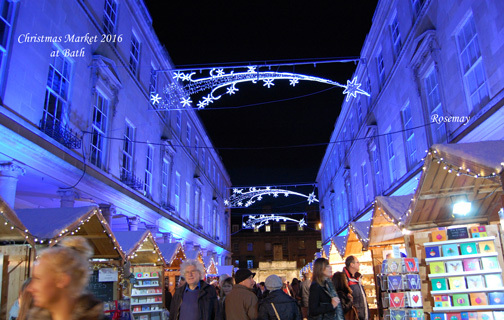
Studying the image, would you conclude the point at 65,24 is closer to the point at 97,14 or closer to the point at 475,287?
the point at 97,14

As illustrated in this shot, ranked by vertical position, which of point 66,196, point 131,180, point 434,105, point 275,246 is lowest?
point 66,196

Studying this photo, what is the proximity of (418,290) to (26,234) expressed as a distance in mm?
8005

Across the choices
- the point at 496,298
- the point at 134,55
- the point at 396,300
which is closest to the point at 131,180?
the point at 134,55

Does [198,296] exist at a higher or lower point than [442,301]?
higher

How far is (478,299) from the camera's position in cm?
800

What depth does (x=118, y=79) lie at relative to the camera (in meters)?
17.2

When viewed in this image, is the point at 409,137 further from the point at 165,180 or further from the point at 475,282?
the point at 165,180

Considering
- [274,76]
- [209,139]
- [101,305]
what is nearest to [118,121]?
[274,76]

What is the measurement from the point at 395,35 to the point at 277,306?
1640 cm

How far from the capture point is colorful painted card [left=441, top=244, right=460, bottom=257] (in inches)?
331

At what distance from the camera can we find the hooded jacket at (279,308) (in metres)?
5.43

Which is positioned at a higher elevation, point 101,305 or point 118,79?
point 118,79

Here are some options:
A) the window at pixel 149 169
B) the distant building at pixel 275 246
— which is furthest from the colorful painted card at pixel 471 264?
the distant building at pixel 275 246

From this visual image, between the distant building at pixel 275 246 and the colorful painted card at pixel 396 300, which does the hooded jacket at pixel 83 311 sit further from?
the distant building at pixel 275 246
